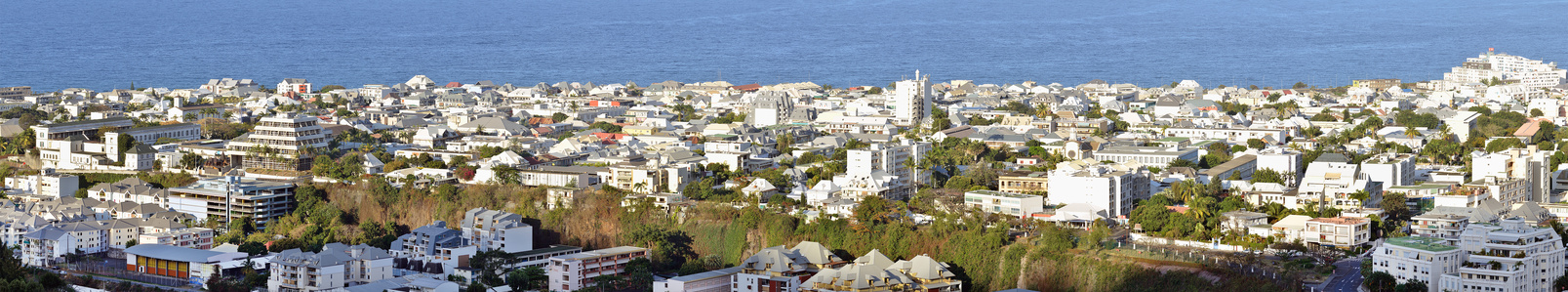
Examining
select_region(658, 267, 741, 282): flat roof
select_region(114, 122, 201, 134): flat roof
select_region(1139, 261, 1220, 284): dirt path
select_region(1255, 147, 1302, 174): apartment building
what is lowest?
select_region(658, 267, 741, 282): flat roof

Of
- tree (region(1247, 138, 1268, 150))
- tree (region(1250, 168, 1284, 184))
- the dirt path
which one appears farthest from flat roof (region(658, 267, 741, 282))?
tree (region(1247, 138, 1268, 150))

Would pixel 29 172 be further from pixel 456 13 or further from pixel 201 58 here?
pixel 456 13

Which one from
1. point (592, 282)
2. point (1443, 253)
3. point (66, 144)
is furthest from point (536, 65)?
point (1443, 253)

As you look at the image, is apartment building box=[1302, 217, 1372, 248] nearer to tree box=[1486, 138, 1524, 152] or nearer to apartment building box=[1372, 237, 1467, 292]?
apartment building box=[1372, 237, 1467, 292]

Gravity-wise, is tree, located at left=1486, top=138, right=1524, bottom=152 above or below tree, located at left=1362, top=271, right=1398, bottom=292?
above

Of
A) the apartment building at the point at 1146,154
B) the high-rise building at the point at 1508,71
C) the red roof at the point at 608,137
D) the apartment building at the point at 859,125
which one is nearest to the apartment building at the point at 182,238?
the red roof at the point at 608,137

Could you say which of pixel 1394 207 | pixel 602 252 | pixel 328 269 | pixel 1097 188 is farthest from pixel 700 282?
pixel 1394 207

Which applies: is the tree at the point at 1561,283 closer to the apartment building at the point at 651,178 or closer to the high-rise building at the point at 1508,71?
the apartment building at the point at 651,178
